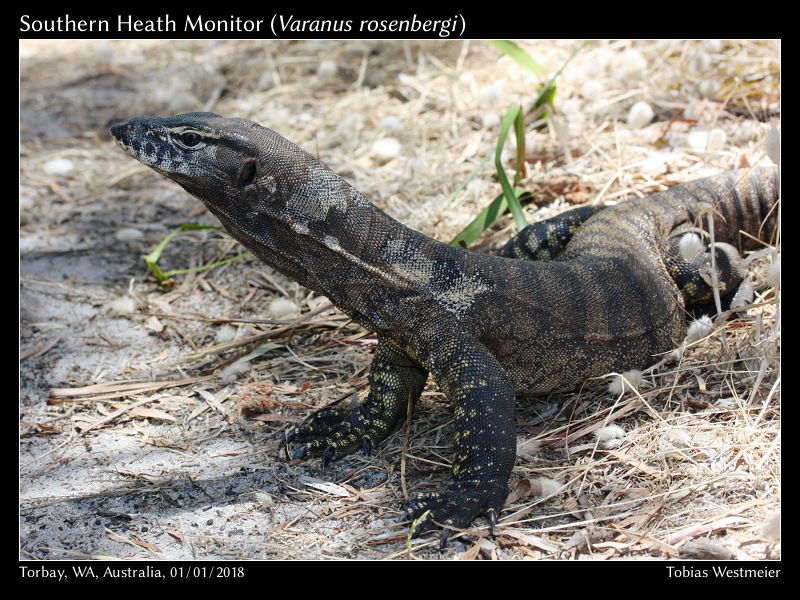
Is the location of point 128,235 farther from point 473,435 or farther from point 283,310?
point 473,435

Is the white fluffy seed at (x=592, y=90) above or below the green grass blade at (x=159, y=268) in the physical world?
above

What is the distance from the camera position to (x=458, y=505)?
3793 millimetres

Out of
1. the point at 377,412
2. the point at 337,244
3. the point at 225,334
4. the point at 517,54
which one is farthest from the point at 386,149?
the point at 377,412

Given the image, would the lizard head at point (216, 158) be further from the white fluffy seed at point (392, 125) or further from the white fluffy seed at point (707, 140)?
the white fluffy seed at point (707, 140)

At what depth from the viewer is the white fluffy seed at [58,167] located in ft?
25.7

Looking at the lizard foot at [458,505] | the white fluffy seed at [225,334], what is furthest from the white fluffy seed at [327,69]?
the lizard foot at [458,505]

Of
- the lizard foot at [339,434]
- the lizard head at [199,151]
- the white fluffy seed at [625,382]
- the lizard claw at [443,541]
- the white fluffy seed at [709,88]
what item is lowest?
the lizard claw at [443,541]

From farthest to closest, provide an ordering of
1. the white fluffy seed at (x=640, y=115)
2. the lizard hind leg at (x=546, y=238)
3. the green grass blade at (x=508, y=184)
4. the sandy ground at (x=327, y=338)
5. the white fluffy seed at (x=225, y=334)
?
the white fluffy seed at (x=640, y=115)
the white fluffy seed at (x=225, y=334)
the lizard hind leg at (x=546, y=238)
the green grass blade at (x=508, y=184)
the sandy ground at (x=327, y=338)

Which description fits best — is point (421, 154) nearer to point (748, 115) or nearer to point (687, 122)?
point (687, 122)

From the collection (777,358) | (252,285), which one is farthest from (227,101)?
(777,358)

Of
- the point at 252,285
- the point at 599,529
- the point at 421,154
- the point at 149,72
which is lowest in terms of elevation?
the point at 599,529

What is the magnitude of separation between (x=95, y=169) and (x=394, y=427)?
16.0ft

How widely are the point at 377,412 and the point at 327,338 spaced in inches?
43.8

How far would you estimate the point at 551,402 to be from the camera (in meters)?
4.73
